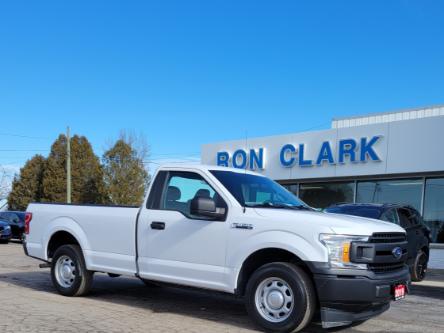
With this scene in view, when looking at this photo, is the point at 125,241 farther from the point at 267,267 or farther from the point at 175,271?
the point at 267,267

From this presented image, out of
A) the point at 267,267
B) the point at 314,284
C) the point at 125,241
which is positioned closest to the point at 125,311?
the point at 125,241

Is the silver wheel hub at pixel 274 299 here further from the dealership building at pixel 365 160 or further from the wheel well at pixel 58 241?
the dealership building at pixel 365 160

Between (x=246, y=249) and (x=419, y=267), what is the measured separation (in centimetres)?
640

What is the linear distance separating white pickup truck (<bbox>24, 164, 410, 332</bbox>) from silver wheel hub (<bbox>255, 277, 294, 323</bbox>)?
1cm

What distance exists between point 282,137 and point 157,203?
1311 centimetres

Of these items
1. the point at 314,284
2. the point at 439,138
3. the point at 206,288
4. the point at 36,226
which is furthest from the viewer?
the point at 439,138

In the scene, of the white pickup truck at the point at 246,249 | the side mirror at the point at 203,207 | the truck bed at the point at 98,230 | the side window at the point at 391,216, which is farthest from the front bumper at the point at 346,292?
the side window at the point at 391,216

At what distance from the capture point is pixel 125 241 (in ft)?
24.0

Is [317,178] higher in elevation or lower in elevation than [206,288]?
higher

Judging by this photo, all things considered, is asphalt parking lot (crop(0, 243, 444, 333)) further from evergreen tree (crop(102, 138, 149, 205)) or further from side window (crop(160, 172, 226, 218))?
evergreen tree (crop(102, 138, 149, 205))

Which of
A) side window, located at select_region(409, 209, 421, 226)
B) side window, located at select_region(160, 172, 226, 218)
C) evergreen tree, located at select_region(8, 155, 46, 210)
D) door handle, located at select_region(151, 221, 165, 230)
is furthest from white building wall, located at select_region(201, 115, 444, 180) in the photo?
evergreen tree, located at select_region(8, 155, 46, 210)

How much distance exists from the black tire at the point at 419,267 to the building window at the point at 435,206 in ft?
15.8

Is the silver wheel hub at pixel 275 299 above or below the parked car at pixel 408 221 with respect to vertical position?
below

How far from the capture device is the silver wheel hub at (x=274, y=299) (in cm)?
579
